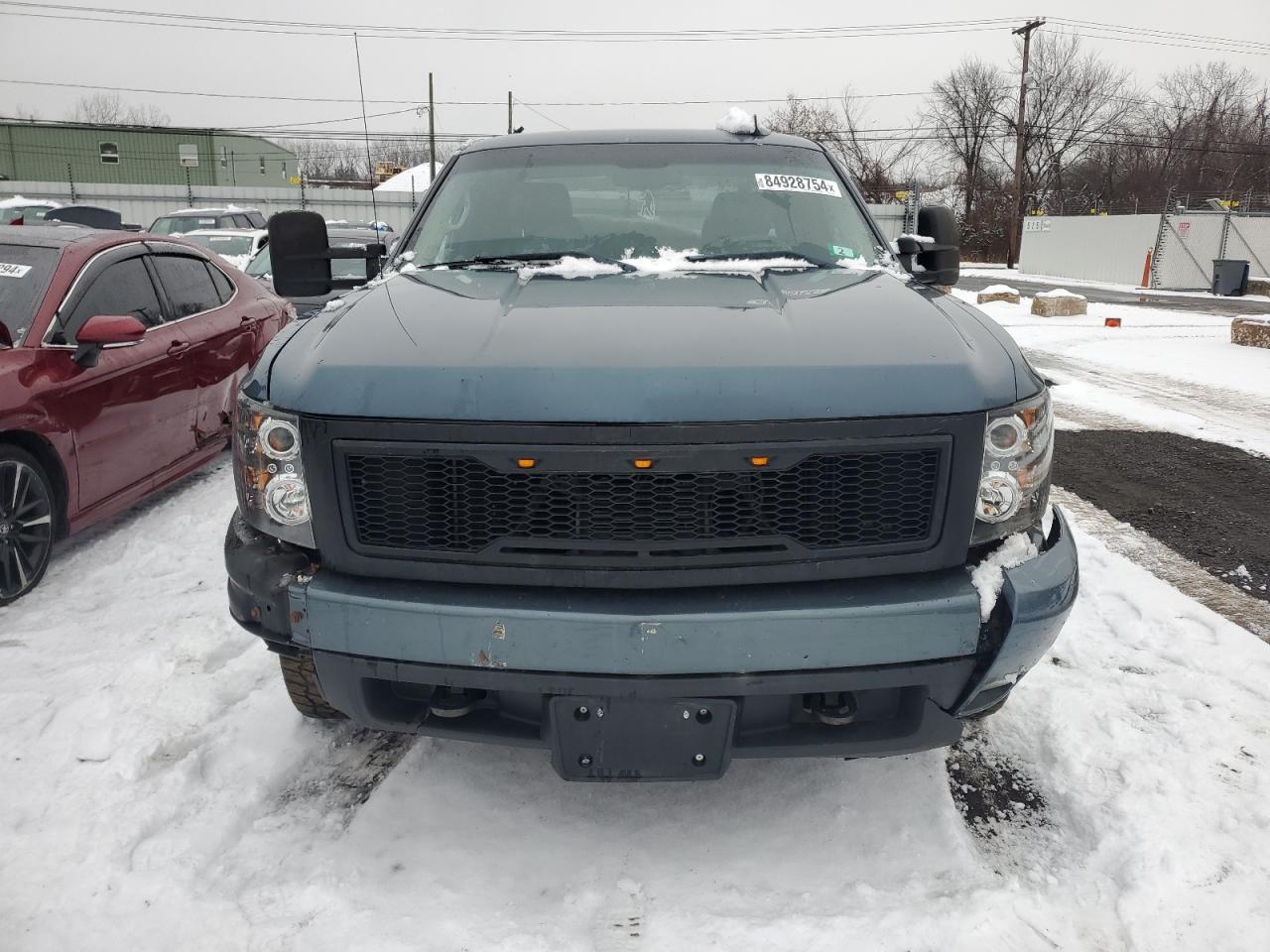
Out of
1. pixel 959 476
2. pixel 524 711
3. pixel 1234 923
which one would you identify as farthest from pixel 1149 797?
pixel 524 711

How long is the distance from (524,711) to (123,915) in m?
1.04

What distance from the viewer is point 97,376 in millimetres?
4426

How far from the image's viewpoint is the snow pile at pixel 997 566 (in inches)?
83.4

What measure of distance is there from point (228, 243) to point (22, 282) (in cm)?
994

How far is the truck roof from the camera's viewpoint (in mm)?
3770

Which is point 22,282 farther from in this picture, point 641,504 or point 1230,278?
point 1230,278

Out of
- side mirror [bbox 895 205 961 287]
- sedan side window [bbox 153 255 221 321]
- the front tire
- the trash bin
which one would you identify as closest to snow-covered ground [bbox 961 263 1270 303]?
the trash bin

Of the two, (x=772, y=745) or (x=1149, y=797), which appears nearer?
(x=772, y=745)

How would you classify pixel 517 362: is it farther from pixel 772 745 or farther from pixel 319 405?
pixel 772 745

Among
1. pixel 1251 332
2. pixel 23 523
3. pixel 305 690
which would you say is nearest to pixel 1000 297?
pixel 1251 332

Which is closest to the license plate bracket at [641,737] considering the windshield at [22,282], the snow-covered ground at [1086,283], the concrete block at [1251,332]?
the windshield at [22,282]

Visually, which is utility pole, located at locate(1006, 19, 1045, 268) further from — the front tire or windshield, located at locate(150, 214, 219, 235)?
the front tire

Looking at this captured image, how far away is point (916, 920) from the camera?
213 centimetres

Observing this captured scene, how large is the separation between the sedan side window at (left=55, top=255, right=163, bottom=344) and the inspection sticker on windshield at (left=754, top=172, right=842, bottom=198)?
10.8ft
